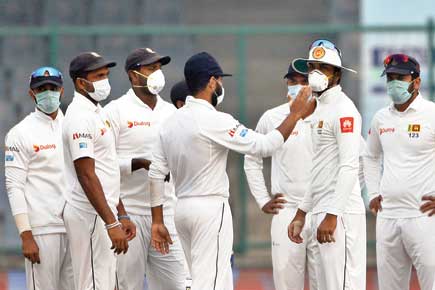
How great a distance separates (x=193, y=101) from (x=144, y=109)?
1.28 m

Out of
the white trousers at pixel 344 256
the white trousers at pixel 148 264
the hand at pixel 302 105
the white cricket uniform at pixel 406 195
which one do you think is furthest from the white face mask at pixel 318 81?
the white trousers at pixel 148 264

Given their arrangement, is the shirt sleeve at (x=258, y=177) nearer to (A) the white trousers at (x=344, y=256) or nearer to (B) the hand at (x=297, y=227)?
(B) the hand at (x=297, y=227)

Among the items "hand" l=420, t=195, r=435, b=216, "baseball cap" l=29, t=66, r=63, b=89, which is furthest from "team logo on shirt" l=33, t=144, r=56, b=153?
"hand" l=420, t=195, r=435, b=216

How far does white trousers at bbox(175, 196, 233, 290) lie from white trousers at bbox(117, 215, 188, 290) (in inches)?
47.8

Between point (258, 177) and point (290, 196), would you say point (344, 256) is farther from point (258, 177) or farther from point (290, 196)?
point (258, 177)

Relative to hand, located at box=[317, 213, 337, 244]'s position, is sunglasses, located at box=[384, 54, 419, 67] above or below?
above

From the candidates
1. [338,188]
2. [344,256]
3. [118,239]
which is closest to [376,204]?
[344,256]

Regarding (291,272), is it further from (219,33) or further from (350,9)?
(350,9)

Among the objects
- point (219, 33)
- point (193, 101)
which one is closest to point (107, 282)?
point (193, 101)

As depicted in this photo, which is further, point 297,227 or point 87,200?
point 297,227

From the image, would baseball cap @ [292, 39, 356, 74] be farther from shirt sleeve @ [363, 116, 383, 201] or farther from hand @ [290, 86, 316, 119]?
shirt sleeve @ [363, 116, 383, 201]

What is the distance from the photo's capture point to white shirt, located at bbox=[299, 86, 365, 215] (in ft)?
26.3

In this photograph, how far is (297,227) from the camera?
336 inches

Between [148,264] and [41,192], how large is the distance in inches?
41.1
